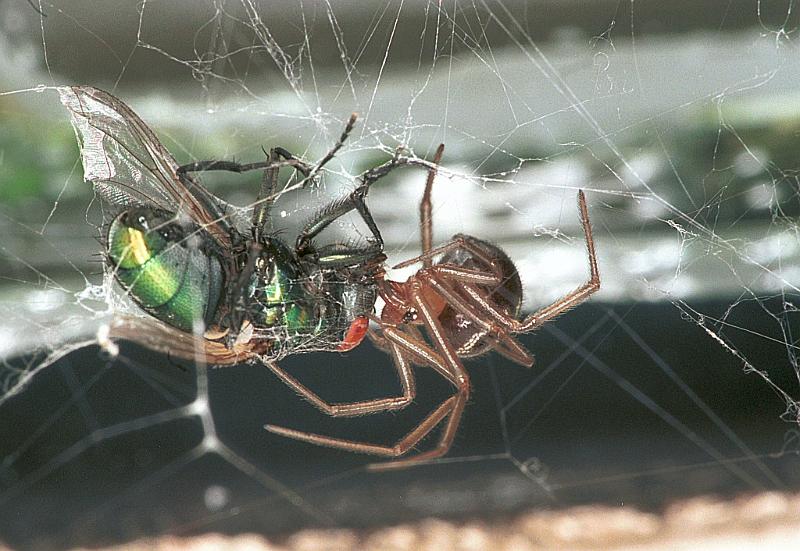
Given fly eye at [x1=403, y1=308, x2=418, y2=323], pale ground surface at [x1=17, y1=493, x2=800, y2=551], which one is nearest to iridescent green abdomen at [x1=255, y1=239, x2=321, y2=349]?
fly eye at [x1=403, y1=308, x2=418, y2=323]

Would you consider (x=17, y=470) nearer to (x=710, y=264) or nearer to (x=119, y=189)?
(x=119, y=189)

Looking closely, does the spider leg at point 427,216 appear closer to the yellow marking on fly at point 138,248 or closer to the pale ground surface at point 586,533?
the yellow marking on fly at point 138,248

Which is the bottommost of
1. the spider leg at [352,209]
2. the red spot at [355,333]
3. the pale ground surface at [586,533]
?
the pale ground surface at [586,533]

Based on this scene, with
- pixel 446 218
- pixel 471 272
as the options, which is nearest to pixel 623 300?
pixel 446 218

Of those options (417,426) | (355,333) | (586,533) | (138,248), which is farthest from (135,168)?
(586,533)

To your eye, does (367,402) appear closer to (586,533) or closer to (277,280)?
(277,280)

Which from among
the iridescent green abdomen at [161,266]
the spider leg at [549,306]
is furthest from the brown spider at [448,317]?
the iridescent green abdomen at [161,266]

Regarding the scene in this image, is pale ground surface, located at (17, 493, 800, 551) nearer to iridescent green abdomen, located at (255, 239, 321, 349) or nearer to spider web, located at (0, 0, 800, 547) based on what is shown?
spider web, located at (0, 0, 800, 547)
